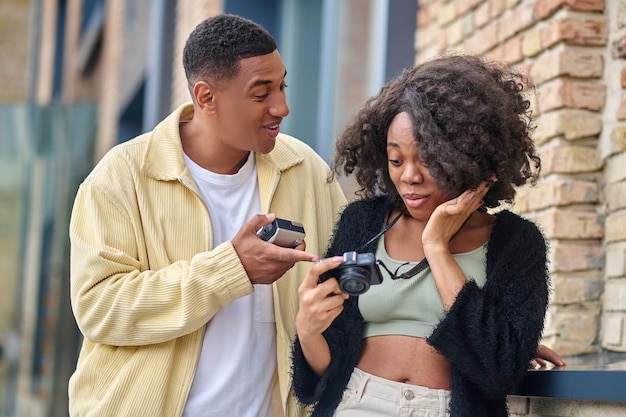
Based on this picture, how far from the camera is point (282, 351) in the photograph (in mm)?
3139

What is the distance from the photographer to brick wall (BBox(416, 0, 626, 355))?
12.1ft

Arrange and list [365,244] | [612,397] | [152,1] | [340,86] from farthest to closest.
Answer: [152,1]
[340,86]
[365,244]
[612,397]

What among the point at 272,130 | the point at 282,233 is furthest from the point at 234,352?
the point at 272,130

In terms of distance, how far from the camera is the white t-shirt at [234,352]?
309cm

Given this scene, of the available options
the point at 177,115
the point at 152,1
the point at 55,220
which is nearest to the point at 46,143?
the point at 55,220

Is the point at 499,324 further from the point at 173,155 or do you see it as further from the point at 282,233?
the point at 173,155

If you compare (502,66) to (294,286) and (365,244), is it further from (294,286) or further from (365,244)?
(294,286)

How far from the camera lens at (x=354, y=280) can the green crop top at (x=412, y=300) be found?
15 centimetres

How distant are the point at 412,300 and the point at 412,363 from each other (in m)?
0.16

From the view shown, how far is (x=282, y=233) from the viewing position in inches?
113

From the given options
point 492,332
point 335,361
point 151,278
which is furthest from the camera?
point 151,278

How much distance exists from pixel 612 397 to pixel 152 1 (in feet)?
27.2

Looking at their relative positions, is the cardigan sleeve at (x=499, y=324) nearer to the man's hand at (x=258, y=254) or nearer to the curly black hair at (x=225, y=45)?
the man's hand at (x=258, y=254)

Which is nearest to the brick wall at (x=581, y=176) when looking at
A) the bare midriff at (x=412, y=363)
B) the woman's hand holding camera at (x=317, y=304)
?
the bare midriff at (x=412, y=363)
